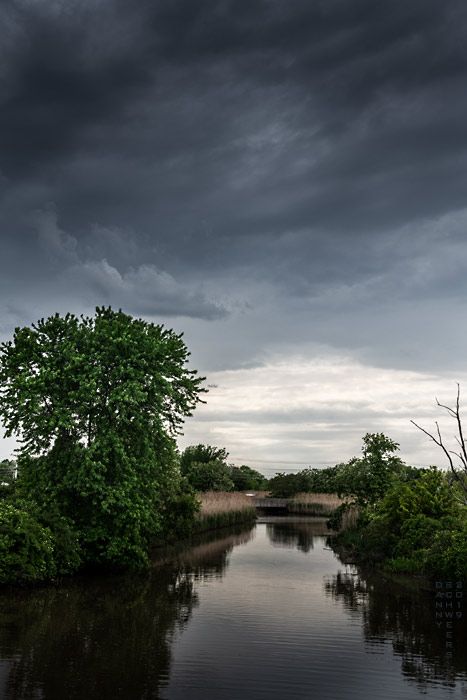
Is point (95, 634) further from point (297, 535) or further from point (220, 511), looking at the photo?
point (220, 511)

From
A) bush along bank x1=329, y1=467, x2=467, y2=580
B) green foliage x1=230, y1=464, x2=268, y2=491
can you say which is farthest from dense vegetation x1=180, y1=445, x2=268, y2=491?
green foliage x1=230, y1=464, x2=268, y2=491

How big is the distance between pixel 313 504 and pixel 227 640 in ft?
217

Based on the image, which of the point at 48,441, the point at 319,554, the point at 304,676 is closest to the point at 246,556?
the point at 319,554

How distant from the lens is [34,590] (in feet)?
69.7

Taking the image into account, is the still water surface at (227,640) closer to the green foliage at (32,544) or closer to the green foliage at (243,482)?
the green foliage at (32,544)

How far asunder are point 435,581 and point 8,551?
1565cm

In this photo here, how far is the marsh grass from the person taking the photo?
2933 inches

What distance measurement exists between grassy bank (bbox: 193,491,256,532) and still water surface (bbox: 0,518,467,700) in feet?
68.6

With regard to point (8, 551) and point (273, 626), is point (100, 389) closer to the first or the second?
point (8, 551)

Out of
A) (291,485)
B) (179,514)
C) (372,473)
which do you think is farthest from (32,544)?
(291,485)

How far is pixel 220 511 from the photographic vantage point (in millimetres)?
51062

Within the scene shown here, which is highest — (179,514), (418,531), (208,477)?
(208,477)

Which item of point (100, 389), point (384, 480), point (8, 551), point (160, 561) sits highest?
point (100, 389)

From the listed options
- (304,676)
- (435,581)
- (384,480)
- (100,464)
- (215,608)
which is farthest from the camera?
(384,480)
